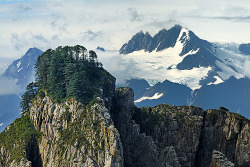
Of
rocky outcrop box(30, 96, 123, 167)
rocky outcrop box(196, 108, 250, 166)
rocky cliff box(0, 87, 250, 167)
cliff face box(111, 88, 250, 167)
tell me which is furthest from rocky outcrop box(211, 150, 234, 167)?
rocky outcrop box(196, 108, 250, 166)

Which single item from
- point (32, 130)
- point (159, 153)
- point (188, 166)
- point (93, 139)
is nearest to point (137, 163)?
point (159, 153)

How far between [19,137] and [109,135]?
53609 millimetres

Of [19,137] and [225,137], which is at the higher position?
[19,137]

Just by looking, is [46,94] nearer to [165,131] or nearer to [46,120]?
[46,120]

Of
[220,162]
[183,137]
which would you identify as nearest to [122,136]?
[183,137]

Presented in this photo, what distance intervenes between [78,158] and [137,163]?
119ft

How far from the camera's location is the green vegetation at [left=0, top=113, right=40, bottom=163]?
174m

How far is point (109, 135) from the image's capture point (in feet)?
491

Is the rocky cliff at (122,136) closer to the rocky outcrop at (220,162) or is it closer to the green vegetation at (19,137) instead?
the green vegetation at (19,137)

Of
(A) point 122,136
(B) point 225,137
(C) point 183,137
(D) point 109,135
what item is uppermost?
(A) point 122,136

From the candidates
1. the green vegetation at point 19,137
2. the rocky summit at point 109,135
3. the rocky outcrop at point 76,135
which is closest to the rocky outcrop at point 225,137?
the rocky summit at point 109,135

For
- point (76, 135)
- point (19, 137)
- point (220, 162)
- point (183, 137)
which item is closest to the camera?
point (220, 162)

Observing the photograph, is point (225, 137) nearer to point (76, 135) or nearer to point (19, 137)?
point (76, 135)

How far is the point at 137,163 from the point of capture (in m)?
180
